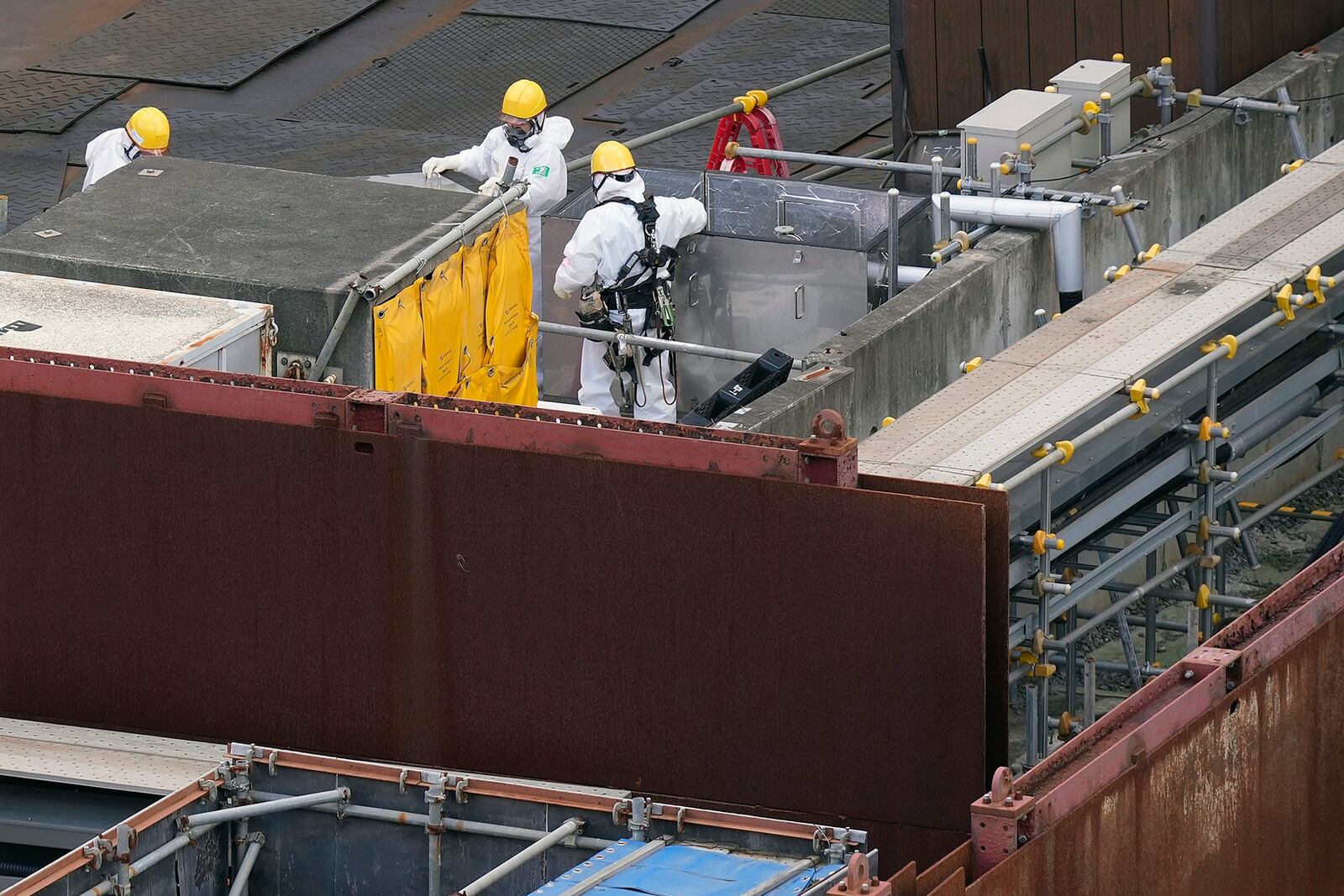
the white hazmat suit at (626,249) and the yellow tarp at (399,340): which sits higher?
the white hazmat suit at (626,249)

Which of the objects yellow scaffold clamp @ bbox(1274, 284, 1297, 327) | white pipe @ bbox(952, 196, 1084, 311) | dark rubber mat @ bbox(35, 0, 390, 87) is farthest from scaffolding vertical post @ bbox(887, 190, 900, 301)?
dark rubber mat @ bbox(35, 0, 390, 87)

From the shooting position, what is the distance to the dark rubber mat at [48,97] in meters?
21.2

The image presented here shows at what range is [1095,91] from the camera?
15.8m

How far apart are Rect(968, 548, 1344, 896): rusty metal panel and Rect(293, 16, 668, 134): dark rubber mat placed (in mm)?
11722

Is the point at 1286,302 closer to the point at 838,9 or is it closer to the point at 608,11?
the point at 838,9

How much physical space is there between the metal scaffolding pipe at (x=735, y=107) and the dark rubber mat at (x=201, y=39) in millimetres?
3926

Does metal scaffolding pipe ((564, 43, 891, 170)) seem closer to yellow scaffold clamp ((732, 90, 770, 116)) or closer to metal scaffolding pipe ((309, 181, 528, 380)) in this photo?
yellow scaffold clamp ((732, 90, 770, 116))

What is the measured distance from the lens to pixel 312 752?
34.8 ft

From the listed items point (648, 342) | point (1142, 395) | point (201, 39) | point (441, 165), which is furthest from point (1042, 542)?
point (201, 39)

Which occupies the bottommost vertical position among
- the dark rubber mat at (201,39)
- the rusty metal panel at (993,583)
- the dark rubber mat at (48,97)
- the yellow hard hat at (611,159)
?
the rusty metal panel at (993,583)

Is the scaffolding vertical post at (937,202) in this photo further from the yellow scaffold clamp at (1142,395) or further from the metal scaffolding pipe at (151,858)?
the metal scaffolding pipe at (151,858)

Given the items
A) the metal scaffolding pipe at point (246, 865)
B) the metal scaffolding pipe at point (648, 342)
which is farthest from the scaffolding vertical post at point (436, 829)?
the metal scaffolding pipe at point (648, 342)

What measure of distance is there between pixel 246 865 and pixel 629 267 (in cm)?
640

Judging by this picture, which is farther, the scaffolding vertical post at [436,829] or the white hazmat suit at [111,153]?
the white hazmat suit at [111,153]
